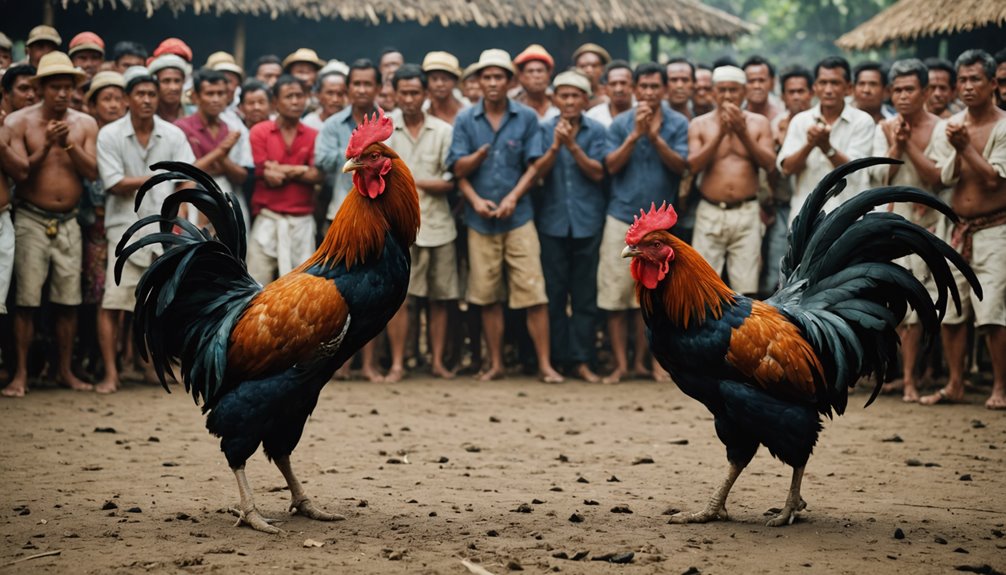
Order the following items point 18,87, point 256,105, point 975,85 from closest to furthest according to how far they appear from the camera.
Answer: point 975,85, point 18,87, point 256,105

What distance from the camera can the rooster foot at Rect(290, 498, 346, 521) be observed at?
5789 mm

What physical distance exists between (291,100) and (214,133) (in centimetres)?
77

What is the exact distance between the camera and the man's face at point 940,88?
10.2 m

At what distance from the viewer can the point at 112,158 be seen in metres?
9.52

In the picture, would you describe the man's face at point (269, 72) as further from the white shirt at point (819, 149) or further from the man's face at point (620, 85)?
the white shirt at point (819, 149)

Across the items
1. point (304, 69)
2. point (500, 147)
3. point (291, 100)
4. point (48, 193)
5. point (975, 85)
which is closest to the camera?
point (975, 85)

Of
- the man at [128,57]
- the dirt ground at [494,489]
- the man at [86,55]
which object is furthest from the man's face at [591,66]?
the man at [86,55]

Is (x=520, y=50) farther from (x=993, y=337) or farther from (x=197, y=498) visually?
(x=197, y=498)

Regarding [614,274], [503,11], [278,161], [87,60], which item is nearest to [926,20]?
[503,11]

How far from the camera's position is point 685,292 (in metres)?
5.49

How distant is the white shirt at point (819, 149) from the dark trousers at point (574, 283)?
6.25ft

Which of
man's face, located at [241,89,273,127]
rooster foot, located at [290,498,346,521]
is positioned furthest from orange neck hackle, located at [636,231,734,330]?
man's face, located at [241,89,273,127]

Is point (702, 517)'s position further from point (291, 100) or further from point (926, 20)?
point (926, 20)

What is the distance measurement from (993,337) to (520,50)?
1228cm
